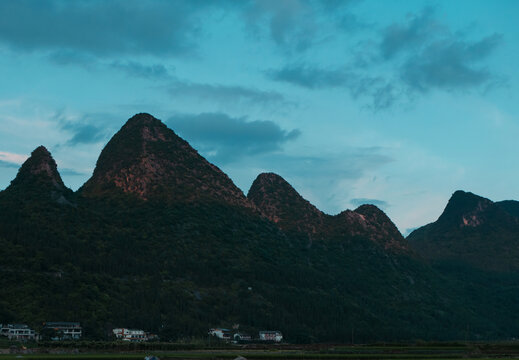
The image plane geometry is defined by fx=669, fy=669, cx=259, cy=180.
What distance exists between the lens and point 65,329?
166 m

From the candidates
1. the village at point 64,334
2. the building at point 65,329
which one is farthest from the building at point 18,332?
the building at point 65,329

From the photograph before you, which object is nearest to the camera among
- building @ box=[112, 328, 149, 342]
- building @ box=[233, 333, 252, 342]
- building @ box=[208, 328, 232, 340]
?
building @ box=[112, 328, 149, 342]

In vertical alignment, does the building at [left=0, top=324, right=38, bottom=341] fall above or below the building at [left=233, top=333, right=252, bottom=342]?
above

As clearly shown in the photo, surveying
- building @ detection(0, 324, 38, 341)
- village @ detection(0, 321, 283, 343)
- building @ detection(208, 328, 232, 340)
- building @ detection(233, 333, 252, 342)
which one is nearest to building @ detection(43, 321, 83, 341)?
village @ detection(0, 321, 283, 343)

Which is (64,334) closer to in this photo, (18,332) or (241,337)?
(18,332)

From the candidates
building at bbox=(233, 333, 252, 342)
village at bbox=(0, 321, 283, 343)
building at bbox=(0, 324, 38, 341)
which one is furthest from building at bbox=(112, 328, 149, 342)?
building at bbox=(233, 333, 252, 342)

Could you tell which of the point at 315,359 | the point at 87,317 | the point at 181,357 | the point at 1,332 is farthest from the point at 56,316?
the point at 315,359

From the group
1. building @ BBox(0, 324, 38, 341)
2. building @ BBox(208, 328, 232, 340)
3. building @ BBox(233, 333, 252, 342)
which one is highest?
building @ BBox(0, 324, 38, 341)

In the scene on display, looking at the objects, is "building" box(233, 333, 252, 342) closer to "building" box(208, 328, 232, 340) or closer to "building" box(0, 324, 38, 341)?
"building" box(208, 328, 232, 340)

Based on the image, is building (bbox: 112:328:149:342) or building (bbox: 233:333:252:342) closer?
building (bbox: 112:328:149:342)

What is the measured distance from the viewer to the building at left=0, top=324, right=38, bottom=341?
15252 centimetres

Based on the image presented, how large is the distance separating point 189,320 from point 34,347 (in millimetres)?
71791

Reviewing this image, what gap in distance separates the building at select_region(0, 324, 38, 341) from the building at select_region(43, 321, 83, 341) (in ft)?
19.0

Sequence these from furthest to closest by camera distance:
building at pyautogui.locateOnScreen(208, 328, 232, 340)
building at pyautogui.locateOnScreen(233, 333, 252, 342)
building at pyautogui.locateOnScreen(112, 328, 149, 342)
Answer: building at pyautogui.locateOnScreen(208, 328, 232, 340), building at pyautogui.locateOnScreen(233, 333, 252, 342), building at pyautogui.locateOnScreen(112, 328, 149, 342)
